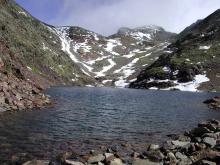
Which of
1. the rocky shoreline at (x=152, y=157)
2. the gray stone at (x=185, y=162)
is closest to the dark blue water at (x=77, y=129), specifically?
the rocky shoreline at (x=152, y=157)

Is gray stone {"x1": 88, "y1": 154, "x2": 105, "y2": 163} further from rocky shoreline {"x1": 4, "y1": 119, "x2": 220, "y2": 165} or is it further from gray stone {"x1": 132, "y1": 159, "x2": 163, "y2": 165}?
gray stone {"x1": 132, "y1": 159, "x2": 163, "y2": 165}

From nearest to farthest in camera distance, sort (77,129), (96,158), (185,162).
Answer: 1. (185,162)
2. (96,158)
3. (77,129)

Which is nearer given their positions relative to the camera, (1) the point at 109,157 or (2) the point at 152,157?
(1) the point at 109,157

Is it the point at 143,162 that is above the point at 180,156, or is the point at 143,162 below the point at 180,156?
below

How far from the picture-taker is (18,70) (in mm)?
94188

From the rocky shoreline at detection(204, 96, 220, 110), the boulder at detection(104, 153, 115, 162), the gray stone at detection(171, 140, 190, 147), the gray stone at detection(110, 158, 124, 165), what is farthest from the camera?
the rocky shoreline at detection(204, 96, 220, 110)

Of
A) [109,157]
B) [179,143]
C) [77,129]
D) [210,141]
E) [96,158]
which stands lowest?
[96,158]

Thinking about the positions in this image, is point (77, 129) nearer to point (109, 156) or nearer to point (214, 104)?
point (109, 156)

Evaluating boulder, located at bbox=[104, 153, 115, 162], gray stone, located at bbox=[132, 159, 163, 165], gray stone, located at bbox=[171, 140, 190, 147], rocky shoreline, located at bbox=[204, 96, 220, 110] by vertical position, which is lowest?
gray stone, located at bbox=[132, 159, 163, 165]

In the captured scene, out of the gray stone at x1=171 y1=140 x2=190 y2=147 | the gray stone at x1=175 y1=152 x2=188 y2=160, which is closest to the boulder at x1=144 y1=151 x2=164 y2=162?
the gray stone at x1=175 y1=152 x2=188 y2=160

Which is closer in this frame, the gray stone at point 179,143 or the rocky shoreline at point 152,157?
the rocky shoreline at point 152,157

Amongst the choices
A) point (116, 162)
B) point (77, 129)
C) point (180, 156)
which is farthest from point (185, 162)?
point (77, 129)

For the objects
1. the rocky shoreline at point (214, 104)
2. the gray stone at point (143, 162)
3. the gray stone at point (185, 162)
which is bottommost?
the gray stone at point (143, 162)

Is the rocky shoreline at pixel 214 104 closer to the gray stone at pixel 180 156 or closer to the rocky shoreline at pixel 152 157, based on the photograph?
the rocky shoreline at pixel 152 157
